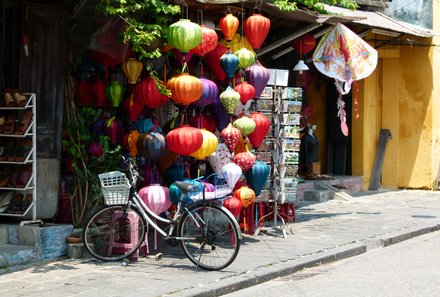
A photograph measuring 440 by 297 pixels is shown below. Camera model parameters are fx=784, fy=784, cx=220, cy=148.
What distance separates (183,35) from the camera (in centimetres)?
988

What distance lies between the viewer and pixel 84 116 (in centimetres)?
1054

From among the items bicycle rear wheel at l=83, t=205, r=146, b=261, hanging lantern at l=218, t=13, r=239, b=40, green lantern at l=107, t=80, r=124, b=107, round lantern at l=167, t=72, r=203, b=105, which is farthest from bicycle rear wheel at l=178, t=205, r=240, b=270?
hanging lantern at l=218, t=13, r=239, b=40

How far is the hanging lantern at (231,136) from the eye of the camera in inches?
417

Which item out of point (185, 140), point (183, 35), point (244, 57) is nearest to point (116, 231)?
point (185, 140)

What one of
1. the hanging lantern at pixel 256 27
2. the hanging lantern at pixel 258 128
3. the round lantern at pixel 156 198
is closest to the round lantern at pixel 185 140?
the round lantern at pixel 156 198

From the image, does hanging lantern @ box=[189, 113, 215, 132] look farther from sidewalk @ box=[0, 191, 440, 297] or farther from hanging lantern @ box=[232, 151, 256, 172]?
sidewalk @ box=[0, 191, 440, 297]

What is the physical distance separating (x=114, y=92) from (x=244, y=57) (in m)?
1.90

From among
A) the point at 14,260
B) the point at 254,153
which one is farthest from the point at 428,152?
the point at 14,260

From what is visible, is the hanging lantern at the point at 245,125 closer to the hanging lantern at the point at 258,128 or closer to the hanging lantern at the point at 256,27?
the hanging lantern at the point at 258,128

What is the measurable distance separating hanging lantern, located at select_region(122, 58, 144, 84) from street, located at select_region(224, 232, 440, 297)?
3.27 metres

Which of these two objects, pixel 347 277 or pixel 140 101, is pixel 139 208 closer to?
pixel 140 101

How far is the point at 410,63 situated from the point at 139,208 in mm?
12191

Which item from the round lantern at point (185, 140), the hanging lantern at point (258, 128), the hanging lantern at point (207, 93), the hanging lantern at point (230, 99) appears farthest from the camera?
the hanging lantern at point (258, 128)

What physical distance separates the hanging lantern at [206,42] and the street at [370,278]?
3.21 meters
